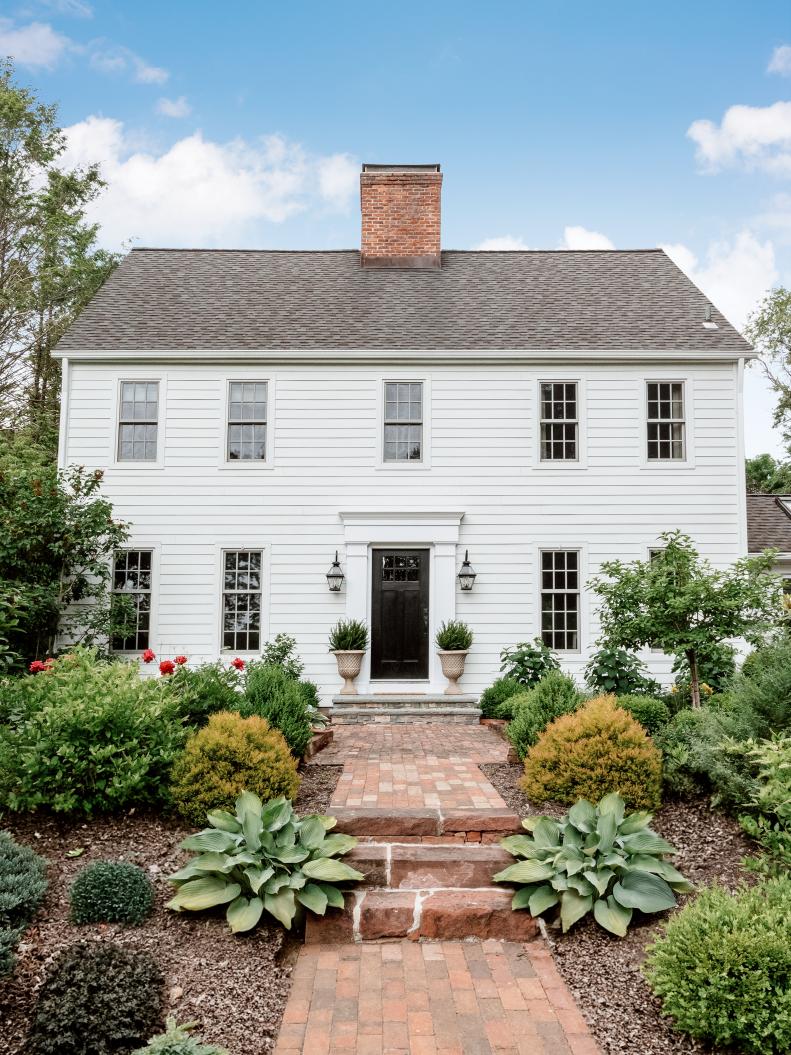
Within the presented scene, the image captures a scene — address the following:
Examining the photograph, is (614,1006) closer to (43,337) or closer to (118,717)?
(118,717)

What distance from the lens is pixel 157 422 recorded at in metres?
11.8

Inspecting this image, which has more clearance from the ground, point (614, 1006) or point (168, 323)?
point (168, 323)

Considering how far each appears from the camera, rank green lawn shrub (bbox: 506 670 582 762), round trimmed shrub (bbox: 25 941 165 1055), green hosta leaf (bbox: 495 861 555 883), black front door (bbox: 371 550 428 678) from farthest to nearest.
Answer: black front door (bbox: 371 550 428 678)
green lawn shrub (bbox: 506 670 582 762)
green hosta leaf (bbox: 495 861 555 883)
round trimmed shrub (bbox: 25 941 165 1055)

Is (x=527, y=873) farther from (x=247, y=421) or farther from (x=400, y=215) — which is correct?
(x=400, y=215)

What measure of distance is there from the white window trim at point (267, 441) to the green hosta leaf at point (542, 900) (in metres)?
8.68

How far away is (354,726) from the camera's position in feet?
33.1

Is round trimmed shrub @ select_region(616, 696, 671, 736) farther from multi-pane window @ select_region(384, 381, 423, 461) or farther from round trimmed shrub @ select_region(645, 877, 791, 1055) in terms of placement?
multi-pane window @ select_region(384, 381, 423, 461)

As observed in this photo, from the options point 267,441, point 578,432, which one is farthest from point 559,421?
point 267,441

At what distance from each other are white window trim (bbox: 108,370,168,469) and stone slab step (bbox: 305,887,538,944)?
29.6ft

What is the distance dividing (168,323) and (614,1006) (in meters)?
11.8

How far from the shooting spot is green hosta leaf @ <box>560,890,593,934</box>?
153 inches

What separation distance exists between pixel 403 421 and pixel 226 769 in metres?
7.87

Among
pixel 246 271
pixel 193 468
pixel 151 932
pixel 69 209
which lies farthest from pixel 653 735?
pixel 69 209

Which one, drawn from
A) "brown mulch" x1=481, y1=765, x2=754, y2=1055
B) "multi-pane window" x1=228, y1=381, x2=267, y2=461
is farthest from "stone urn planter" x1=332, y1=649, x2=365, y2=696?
"brown mulch" x1=481, y1=765, x2=754, y2=1055
